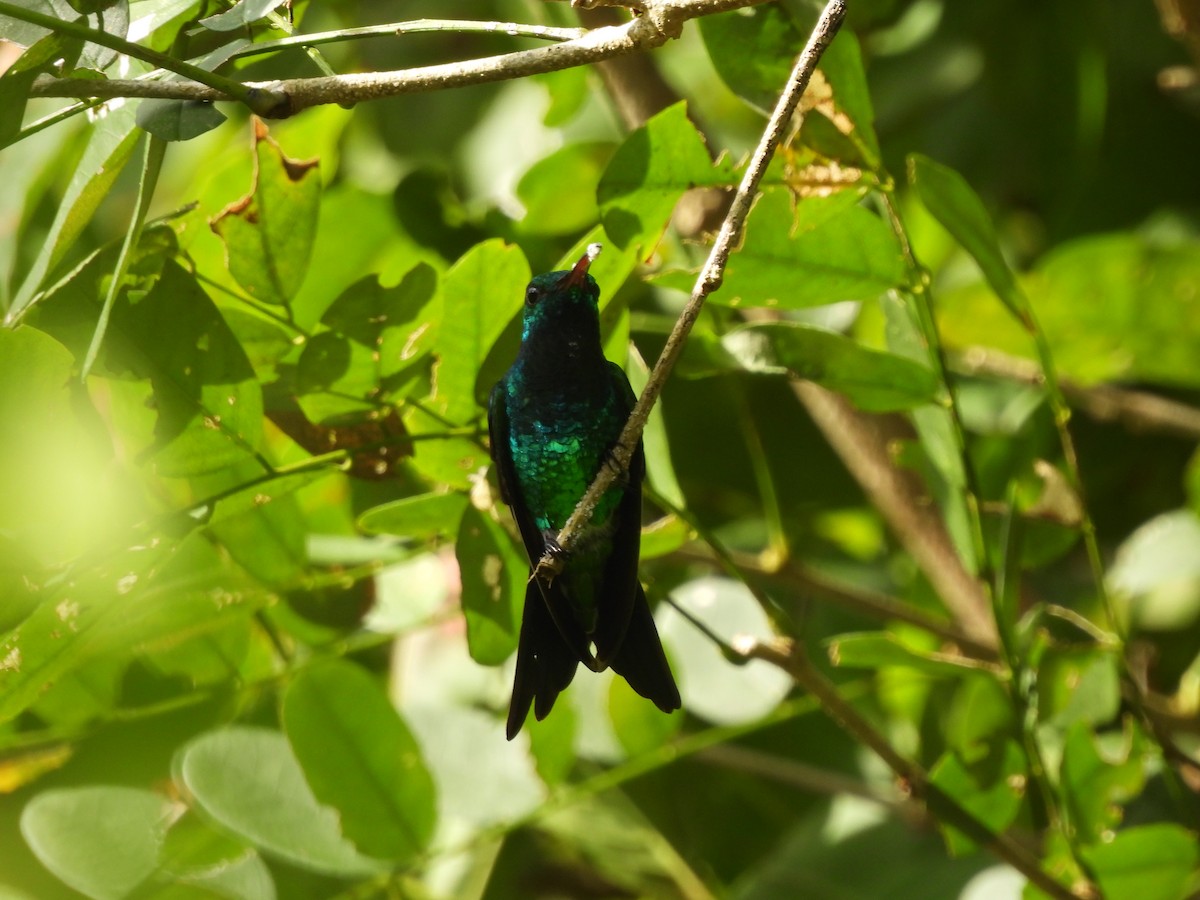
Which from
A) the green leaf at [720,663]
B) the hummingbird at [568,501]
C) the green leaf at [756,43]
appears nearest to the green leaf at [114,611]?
the hummingbird at [568,501]

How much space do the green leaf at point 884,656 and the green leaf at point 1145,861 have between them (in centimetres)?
32

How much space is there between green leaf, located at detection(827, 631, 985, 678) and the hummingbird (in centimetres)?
24

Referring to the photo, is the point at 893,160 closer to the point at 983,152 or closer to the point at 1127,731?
the point at 983,152

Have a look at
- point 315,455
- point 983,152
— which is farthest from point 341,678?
point 983,152

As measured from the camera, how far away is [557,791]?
229 cm

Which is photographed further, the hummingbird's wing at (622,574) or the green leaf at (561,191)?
the green leaf at (561,191)

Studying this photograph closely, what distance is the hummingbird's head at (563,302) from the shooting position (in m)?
1.82

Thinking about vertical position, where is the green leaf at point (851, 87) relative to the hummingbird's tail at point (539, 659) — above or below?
above

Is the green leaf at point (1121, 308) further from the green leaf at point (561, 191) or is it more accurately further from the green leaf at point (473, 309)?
the green leaf at point (473, 309)

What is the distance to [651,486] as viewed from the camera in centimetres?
205

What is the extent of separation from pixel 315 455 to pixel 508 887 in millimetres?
1420

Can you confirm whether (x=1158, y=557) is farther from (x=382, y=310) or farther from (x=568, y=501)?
(x=382, y=310)

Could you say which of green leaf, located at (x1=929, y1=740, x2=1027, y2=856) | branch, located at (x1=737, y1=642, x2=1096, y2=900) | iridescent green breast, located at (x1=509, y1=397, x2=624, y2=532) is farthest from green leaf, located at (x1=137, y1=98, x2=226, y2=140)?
green leaf, located at (x1=929, y1=740, x2=1027, y2=856)

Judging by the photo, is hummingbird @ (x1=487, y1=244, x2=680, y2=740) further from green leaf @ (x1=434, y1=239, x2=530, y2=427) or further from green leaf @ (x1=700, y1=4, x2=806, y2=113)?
green leaf @ (x1=700, y1=4, x2=806, y2=113)
